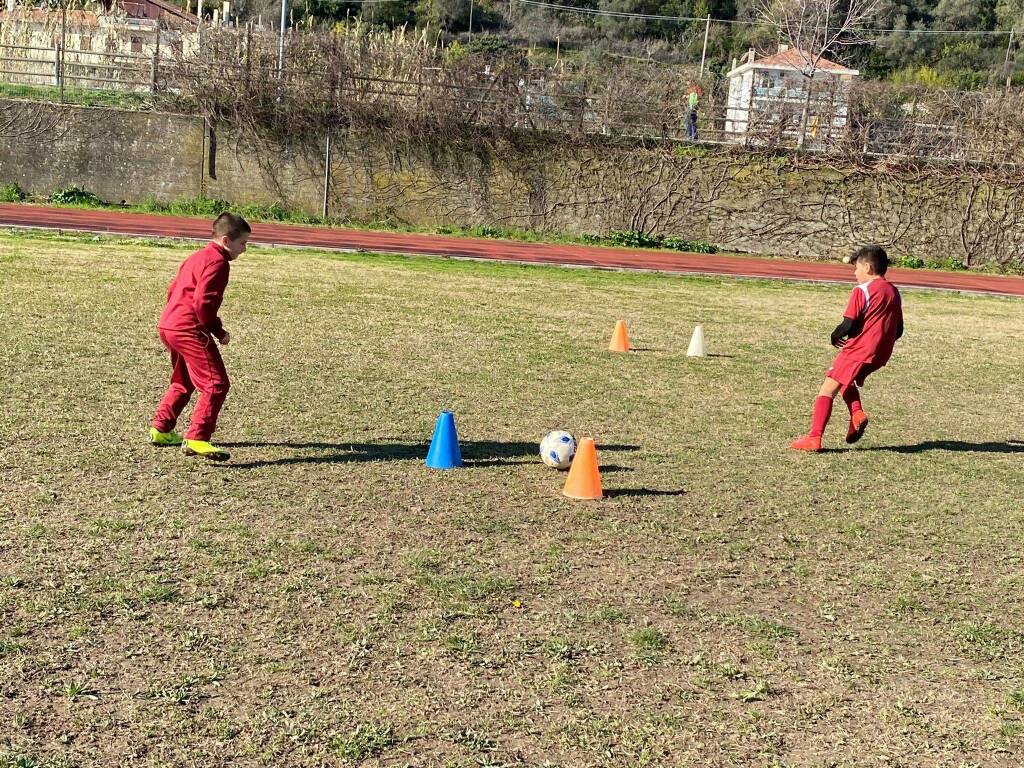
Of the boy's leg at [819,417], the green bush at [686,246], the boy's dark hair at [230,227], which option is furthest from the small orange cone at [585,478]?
the green bush at [686,246]

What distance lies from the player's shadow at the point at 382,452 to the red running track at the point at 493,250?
44.8 feet

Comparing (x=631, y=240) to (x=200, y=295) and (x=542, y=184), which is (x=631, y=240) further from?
(x=200, y=295)

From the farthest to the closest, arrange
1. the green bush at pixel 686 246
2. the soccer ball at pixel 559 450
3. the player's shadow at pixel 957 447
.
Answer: the green bush at pixel 686 246
the player's shadow at pixel 957 447
the soccer ball at pixel 559 450

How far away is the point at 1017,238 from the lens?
27.4 meters

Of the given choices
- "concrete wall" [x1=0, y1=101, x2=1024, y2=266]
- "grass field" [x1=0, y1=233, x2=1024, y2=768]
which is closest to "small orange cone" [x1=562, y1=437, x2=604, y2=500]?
"grass field" [x1=0, y1=233, x2=1024, y2=768]

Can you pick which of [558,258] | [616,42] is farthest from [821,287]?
[616,42]

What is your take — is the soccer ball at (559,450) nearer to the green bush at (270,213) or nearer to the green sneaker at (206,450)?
the green sneaker at (206,450)

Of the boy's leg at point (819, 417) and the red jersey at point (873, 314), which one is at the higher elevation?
the red jersey at point (873, 314)

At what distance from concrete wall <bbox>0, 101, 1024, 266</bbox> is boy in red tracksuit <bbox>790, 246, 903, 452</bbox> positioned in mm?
19062

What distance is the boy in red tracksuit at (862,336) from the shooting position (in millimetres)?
8078

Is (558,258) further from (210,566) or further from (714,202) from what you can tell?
(210,566)

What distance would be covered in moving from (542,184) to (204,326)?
68.1ft

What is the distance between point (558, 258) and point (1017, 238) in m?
12.4

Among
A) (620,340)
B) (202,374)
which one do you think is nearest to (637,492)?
(202,374)
